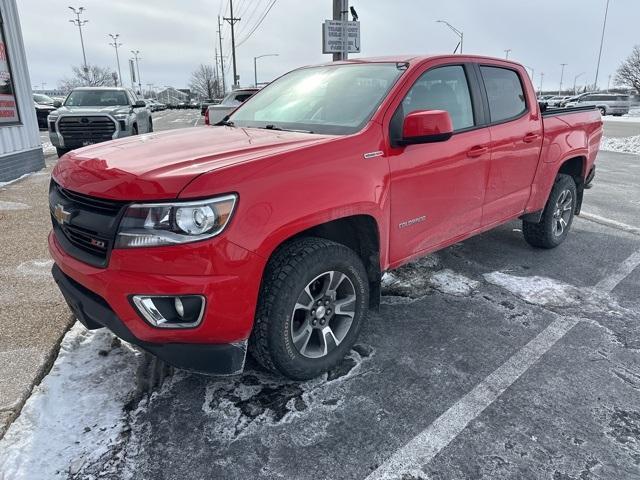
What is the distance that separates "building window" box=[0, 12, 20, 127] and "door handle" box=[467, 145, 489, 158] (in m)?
8.13

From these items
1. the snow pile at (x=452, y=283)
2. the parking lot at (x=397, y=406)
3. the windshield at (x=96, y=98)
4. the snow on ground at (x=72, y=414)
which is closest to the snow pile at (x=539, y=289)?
the parking lot at (x=397, y=406)

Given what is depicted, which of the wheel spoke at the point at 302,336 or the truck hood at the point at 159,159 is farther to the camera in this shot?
the wheel spoke at the point at 302,336

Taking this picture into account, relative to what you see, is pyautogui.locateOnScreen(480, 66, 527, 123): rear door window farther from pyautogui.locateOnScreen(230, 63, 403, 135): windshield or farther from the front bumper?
the front bumper

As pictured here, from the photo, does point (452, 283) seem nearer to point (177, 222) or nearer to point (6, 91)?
point (177, 222)

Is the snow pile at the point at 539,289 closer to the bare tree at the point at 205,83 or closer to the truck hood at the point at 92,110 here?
the truck hood at the point at 92,110

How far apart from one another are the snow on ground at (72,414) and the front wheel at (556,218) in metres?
4.03

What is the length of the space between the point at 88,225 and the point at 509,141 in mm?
3190

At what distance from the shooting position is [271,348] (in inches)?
97.3

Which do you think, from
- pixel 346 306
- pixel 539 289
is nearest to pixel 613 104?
pixel 539 289

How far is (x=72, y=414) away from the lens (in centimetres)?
245

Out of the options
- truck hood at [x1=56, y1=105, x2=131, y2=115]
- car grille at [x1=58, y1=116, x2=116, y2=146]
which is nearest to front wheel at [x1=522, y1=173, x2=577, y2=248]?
car grille at [x1=58, y1=116, x2=116, y2=146]

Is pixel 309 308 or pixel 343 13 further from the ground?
pixel 343 13

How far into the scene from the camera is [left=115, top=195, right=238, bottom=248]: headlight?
2.12 m

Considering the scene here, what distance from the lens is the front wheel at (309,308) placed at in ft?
7.97
